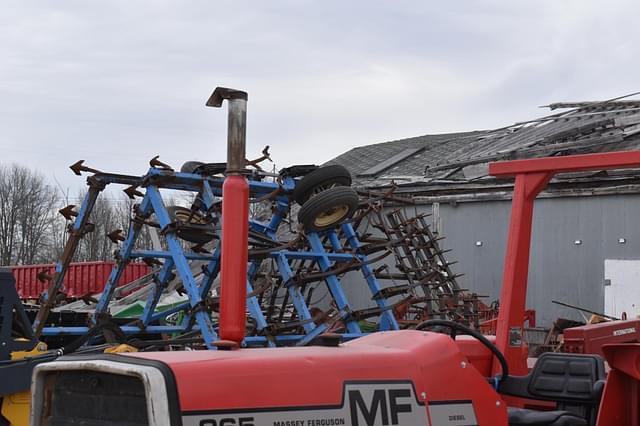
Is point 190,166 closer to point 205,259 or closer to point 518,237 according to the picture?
point 205,259

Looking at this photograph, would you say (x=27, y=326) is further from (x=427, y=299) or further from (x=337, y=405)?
(x=427, y=299)

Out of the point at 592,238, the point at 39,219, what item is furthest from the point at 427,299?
the point at 39,219

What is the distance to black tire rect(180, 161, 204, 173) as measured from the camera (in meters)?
11.2

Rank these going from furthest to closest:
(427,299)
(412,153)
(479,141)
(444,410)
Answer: (412,153) < (479,141) < (427,299) < (444,410)

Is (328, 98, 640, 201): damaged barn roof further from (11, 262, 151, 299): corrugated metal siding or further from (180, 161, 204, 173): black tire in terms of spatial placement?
(11, 262, 151, 299): corrugated metal siding

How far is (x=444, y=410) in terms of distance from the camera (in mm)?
3438

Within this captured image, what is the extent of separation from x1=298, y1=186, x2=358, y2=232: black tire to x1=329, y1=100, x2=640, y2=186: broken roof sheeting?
24.3 ft

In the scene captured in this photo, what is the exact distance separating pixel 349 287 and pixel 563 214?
548cm

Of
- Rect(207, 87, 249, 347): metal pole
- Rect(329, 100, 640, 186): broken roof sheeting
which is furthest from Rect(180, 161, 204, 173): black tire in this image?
Rect(329, 100, 640, 186): broken roof sheeting

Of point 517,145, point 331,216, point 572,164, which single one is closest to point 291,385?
point 572,164

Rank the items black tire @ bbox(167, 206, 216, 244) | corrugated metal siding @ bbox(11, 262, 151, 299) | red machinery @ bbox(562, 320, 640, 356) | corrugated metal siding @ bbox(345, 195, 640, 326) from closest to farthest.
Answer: red machinery @ bbox(562, 320, 640, 356)
black tire @ bbox(167, 206, 216, 244)
corrugated metal siding @ bbox(345, 195, 640, 326)
corrugated metal siding @ bbox(11, 262, 151, 299)

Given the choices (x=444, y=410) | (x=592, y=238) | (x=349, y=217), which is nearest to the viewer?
(x=444, y=410)

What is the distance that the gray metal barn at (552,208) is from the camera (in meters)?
15.6

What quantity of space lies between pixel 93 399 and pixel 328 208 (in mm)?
7719
